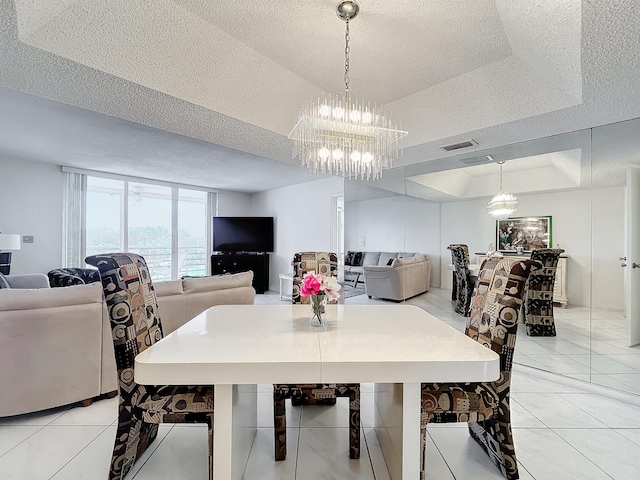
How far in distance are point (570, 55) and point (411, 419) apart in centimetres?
204

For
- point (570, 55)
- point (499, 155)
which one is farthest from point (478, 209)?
point (570, 55)

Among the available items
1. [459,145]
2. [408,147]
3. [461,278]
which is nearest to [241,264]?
[461,278]

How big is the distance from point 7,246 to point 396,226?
5143 mm

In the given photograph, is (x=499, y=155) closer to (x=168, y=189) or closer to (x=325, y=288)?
(x=325, y=288)

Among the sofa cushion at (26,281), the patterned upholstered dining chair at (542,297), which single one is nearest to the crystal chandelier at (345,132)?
the patterned upholstered dining chair at (542,297)

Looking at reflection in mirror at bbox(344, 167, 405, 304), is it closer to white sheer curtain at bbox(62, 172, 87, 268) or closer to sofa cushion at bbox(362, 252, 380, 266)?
sofa cushion at bbox(362, 252, 380, 266)

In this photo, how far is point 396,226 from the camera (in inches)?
163

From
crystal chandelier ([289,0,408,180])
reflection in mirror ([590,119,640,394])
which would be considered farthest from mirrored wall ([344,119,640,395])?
crystal chandelier ([289,0,408,180])

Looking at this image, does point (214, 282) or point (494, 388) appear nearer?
point (494, 388)

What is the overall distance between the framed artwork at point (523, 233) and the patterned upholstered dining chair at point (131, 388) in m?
3.06

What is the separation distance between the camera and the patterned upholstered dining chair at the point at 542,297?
284 cm

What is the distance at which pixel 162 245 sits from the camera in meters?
6.57

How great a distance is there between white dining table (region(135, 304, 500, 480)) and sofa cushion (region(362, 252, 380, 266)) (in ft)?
9.02

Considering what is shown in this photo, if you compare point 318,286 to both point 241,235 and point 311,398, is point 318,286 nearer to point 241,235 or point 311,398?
point 311,398
